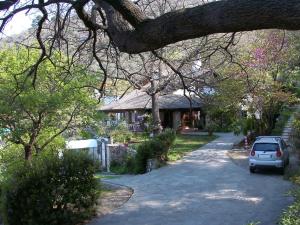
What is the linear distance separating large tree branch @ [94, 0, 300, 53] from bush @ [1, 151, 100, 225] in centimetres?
908

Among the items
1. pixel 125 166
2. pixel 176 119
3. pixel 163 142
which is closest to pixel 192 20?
pixel 163 142

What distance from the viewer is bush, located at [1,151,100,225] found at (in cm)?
1398

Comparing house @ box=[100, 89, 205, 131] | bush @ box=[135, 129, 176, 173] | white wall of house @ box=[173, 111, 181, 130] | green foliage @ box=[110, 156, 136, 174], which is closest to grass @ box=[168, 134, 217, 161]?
bush @ box=[135, 129, 176, 173]

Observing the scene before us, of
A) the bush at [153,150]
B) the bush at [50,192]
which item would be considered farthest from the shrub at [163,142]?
the bush at [50,192]

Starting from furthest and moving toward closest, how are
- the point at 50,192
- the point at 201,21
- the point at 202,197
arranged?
the point at 202,197
the point at 50,192
the point at 201,21

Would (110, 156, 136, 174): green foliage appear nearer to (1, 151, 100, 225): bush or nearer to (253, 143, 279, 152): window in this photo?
(253, 143, 279, 152): window

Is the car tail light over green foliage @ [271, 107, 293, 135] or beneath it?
beneath

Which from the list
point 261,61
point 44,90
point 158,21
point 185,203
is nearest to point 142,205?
point 185,203

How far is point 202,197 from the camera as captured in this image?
59.5 feet

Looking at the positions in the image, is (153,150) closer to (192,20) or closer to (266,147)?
Result: (266,147)

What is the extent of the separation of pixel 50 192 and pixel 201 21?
10.3 m

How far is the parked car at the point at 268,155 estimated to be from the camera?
23.0m

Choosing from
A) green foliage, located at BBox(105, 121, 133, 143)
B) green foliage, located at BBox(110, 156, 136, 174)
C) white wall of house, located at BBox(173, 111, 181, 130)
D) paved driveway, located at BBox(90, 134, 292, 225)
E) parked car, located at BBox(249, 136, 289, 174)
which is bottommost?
paved driveway, located at BBox(90, 134, 292, 225)

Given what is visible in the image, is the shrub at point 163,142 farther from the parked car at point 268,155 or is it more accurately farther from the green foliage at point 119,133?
the green foliage at point 119,133
